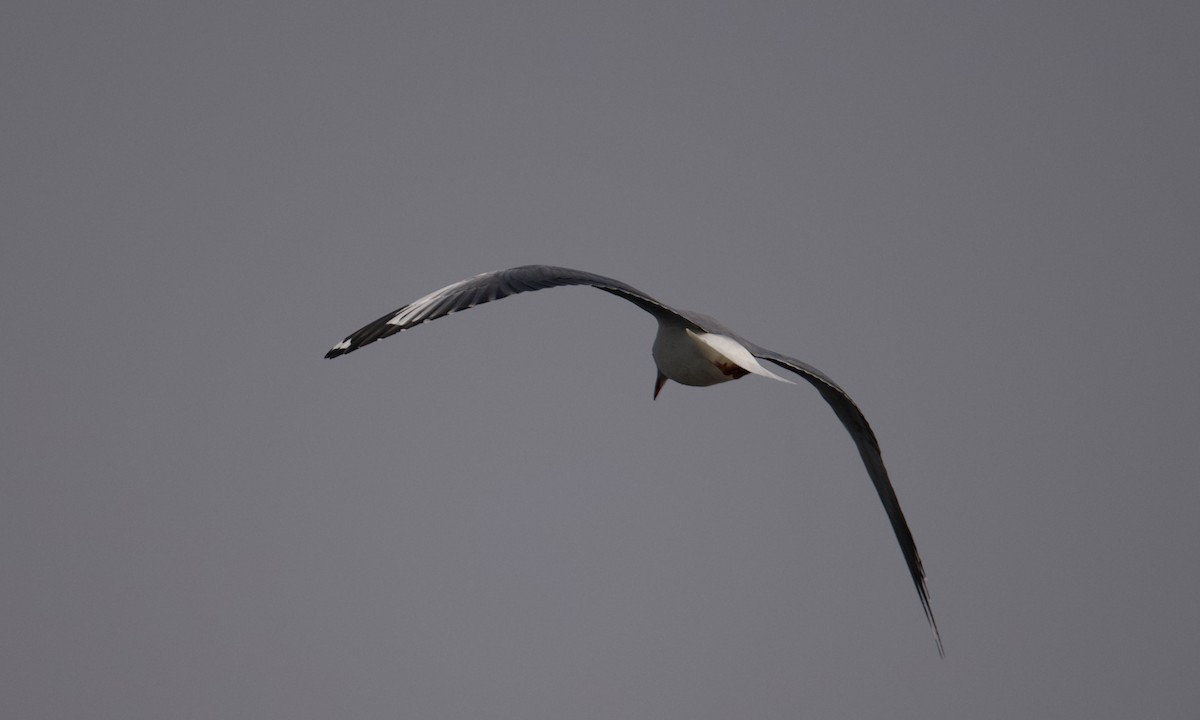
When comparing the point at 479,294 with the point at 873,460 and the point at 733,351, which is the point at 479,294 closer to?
the point at 733,351

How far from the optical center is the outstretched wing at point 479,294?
6559 millimetres

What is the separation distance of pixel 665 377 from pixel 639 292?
9.19 ft

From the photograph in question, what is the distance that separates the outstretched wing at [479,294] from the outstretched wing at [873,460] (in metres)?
1.82

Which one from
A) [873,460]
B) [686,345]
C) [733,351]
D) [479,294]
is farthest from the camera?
[873,460]

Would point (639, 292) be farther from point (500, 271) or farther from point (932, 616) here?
point (932, 616)

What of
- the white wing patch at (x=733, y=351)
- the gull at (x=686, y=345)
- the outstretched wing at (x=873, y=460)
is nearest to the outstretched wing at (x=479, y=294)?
the gull at (x=686, y=345)

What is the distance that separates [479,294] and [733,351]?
1.98 meters

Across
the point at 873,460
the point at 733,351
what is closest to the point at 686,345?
the point at 733,351

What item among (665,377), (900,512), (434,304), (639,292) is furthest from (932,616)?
(434,304)

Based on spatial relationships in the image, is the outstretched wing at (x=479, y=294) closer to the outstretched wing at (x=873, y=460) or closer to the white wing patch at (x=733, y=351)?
the white wing patch at (x=733, y=351)

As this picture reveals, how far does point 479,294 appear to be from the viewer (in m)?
6.70

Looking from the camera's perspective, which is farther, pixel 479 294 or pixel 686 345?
pixel 686 345

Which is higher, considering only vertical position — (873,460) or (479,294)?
(479,294)

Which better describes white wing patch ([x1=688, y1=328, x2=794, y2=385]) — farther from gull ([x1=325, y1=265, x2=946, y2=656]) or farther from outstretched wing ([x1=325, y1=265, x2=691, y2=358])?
outstretched wing ([x1=325, y1=265, x2=691, y2=358])
